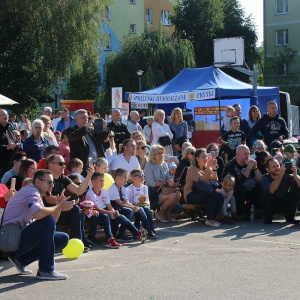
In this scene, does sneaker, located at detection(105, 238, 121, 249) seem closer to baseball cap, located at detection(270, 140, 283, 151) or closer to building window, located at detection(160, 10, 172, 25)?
baseball cap, located at detection(270, 140, 283, 151)

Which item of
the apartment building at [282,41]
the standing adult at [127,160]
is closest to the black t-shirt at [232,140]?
the standing adult at [127,160]

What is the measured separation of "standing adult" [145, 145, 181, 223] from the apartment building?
4635cm

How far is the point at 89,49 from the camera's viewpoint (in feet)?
131

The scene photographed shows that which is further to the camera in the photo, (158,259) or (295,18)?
(295,18)

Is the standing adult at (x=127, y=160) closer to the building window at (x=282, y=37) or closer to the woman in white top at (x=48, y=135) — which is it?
the woman in white top at (x=48, y=135)

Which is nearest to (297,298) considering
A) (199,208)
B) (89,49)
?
(199,208)

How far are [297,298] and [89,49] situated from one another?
34.4m

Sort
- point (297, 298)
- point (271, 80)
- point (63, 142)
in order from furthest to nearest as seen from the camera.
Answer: point (271, 80), point (63, 142), point (297, 298)

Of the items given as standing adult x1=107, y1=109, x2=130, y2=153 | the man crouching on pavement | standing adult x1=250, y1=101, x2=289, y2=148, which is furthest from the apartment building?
the man crouching on pavement

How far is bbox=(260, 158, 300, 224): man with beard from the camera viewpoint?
12.1 meters

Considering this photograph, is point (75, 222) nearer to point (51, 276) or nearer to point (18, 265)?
point (18, 265)

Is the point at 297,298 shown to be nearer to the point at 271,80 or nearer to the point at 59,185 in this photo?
the point at 59,185

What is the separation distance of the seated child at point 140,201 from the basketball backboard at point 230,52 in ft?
40.4

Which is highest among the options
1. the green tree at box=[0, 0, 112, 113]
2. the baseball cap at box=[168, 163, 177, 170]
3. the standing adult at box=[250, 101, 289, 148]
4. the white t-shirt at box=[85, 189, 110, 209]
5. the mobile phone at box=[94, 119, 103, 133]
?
the green tree at box=[0, 0, 112, 113]
